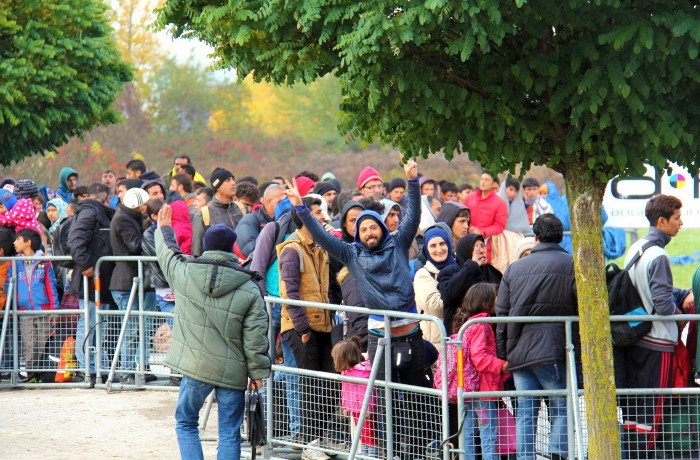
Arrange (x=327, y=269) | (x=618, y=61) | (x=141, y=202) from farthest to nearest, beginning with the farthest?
1. (x=141, y=202)
2. (x=327, y=269)
3. (x=618, y=61)

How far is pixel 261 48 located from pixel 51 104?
951 centimetres

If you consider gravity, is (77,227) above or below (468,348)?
above

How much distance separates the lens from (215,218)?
36.2 ft

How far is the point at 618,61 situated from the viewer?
5.82 meters

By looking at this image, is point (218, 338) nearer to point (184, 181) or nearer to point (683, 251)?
point (184, 181)

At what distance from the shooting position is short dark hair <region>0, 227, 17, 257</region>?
12000mm

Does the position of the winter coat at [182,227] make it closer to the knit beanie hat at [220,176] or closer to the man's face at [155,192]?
the knit beanie hat at [220,176]

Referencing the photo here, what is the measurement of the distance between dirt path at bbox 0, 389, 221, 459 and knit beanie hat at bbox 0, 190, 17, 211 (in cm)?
229

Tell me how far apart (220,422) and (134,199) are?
14.7 ft

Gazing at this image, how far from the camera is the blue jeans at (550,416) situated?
25.2 ft

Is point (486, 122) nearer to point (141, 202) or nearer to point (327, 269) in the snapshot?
point (327, 269)

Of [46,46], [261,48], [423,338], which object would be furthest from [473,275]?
[46,46]

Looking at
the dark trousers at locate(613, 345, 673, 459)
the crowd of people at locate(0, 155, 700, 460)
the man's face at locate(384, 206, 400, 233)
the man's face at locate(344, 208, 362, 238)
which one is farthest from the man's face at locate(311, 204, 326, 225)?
the dark trousers at locate(613, 345, 673, 459)

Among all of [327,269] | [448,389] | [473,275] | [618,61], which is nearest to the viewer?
[618,61]
